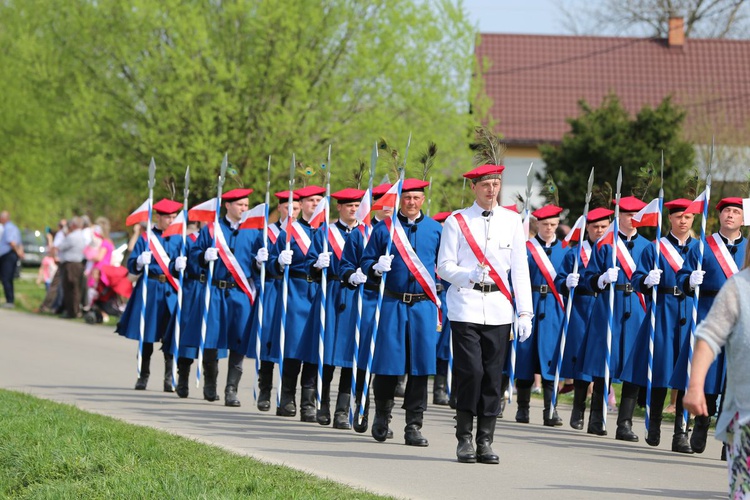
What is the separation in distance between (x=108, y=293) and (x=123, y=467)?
1639 cm

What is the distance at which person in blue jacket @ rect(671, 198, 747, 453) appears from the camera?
10.8 metres

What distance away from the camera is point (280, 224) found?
13.5 metres

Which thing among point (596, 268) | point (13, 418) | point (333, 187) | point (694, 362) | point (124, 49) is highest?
point (124, 49)

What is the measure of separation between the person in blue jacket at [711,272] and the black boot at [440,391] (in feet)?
12.8

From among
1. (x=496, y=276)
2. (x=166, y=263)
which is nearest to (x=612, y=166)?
(x=166, y=263)

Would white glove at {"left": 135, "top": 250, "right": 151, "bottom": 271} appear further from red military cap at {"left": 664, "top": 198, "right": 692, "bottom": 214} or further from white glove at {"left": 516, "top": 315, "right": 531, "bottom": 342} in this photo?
white glove at {"left": 516, "top": 315, "right": 531, "bottom": 342}

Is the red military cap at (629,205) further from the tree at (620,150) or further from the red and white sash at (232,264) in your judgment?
the tree at (620,150)

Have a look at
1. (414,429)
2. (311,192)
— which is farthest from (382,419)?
(311,192)

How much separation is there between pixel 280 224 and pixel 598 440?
3.73 metres

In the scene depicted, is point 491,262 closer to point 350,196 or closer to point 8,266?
point 350,196

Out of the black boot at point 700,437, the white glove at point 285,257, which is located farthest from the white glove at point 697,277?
the white glove at point 285,257

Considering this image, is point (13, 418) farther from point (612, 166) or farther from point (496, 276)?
point (612, 166)

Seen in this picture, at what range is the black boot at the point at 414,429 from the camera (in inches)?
409

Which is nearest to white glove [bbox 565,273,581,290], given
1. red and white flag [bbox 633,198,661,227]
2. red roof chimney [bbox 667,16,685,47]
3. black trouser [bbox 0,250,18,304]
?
red and white flag [bbox 633,198,661,227]
